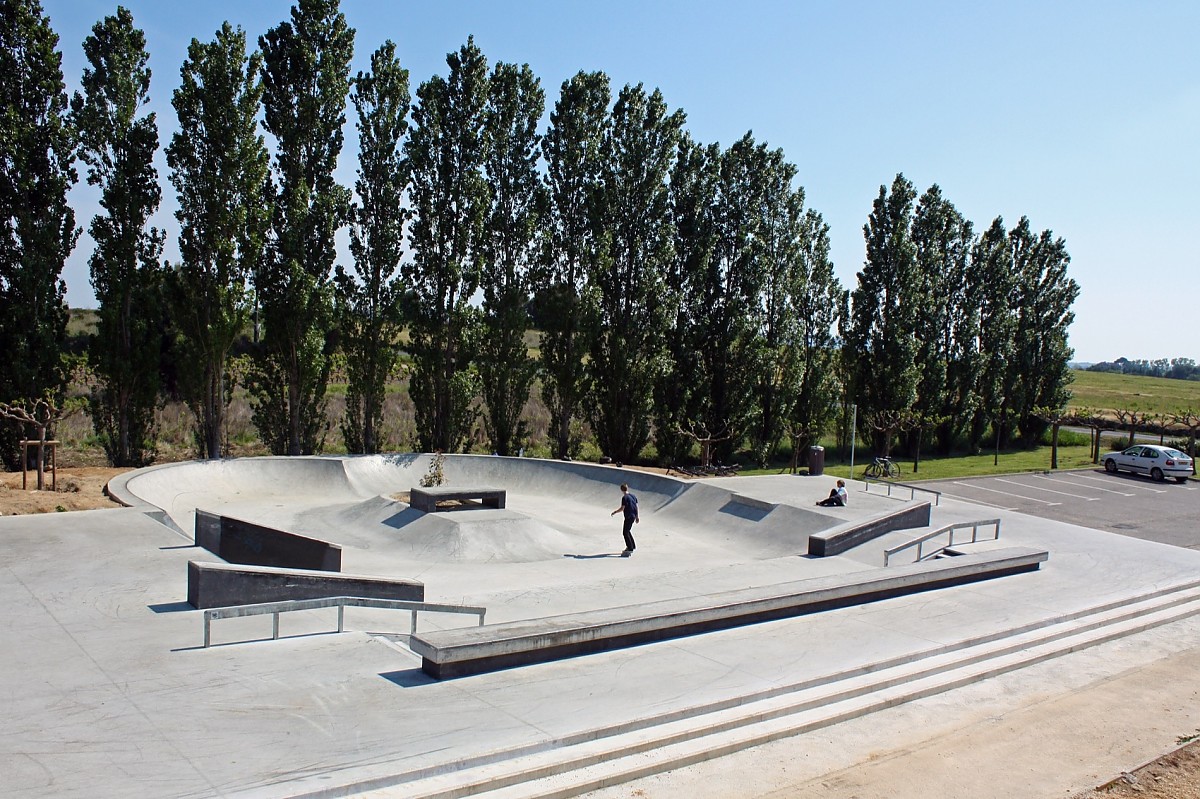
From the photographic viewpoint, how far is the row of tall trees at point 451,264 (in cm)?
2233

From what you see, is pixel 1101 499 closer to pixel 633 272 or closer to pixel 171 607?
pixel 633 272

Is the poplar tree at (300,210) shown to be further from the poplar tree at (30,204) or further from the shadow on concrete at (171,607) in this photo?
the shadow on concrete at (171,607)

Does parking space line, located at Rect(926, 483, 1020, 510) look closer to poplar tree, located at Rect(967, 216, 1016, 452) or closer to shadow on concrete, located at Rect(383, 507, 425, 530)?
shadow on concrete, located at Rect(383, 507, 425, 530)

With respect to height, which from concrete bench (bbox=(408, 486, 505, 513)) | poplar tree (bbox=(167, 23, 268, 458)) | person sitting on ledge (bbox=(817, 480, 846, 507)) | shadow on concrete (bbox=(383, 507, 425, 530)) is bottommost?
shadow on concrete (bbox=(383, 507, 425, 530))

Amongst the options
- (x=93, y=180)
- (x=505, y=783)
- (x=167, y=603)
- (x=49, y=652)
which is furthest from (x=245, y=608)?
(x=93, y=180)

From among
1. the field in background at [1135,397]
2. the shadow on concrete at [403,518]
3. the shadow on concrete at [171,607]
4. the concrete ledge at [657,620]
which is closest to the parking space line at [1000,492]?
the concrete ledge at [657,620]

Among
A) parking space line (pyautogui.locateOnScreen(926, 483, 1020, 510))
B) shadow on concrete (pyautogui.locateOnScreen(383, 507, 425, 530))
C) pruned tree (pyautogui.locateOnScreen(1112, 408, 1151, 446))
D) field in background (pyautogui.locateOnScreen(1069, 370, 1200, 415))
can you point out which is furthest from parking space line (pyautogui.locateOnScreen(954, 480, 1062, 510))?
field in background (pyautogui.locateOnScreen(1069, 370, 1200, 415))

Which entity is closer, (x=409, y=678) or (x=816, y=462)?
(x=409, y=678)

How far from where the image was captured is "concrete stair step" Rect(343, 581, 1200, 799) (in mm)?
5852

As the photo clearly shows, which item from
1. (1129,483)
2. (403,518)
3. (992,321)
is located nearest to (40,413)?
(403,518)

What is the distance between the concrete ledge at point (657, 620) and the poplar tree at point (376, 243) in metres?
18.0

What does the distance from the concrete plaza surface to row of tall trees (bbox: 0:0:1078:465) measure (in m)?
9.41

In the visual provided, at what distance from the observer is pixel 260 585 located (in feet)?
31.1

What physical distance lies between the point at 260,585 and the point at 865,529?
10.4 metres
